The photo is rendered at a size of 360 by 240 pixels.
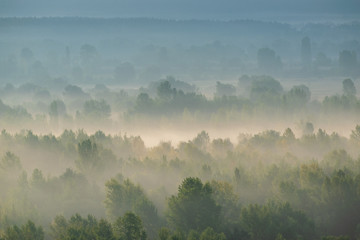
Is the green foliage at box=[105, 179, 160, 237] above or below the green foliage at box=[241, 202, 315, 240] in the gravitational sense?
above

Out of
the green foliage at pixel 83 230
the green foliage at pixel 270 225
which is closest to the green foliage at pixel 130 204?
the green foliage at pixel 83 230

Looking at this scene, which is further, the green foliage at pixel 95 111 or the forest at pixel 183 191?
the green foliage at pixel 95 111

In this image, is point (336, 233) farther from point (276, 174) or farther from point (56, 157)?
point (56, 157)

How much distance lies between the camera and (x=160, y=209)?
78.0 metres

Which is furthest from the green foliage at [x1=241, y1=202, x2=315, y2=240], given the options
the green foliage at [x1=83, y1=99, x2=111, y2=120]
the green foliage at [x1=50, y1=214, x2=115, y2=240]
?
the green foliage at [x1=83, y1=99, x2=111, y2=120]

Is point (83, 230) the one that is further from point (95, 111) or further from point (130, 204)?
point (95, 111)

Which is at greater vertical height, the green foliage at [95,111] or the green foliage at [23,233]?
the green foliage at [95,111]

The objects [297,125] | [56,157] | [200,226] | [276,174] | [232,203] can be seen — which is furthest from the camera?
[297,125]

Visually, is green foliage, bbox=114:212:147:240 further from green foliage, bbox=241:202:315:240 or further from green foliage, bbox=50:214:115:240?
green foliage, bbox=241:202:315:240

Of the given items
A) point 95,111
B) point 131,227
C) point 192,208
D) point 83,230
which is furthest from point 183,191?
point 95,111

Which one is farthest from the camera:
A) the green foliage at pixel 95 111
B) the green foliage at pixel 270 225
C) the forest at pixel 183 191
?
the green foliage at pixel 95 111

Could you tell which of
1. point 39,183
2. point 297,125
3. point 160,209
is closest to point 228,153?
point 160,209

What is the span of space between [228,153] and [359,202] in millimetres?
32223

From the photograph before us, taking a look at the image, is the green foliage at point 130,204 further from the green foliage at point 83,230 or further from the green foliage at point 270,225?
the green foliage at point 270,225
